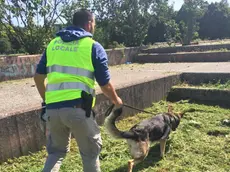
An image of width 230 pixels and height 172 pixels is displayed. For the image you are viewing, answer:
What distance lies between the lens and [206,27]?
153 ft

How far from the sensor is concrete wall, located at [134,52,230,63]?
13969 millimetres

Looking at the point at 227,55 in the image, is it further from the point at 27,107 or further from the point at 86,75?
the point at 86,75

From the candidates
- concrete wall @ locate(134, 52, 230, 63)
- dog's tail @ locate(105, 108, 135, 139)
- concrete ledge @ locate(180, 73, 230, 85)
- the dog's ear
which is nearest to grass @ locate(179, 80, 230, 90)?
concrete ledge @ locate(180, 73, 230, 85)

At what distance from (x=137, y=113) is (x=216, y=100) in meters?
2.35

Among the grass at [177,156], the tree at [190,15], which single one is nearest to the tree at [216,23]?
the tree at [190,15]

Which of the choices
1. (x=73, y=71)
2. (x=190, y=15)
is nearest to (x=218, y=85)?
(x=73, y=71)

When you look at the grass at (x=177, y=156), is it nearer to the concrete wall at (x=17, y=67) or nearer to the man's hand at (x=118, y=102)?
the man's hand at (x=118, y=102)

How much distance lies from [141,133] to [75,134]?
1429 millimetres

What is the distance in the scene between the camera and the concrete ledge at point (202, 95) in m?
7.90

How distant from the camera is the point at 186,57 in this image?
14750 millimetres

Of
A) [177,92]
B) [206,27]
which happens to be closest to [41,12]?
[177,92]

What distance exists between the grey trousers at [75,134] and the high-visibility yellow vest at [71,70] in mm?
164

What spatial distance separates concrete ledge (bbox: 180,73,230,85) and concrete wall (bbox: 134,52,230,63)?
5.15m

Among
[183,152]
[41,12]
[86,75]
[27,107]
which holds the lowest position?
[183,152]
